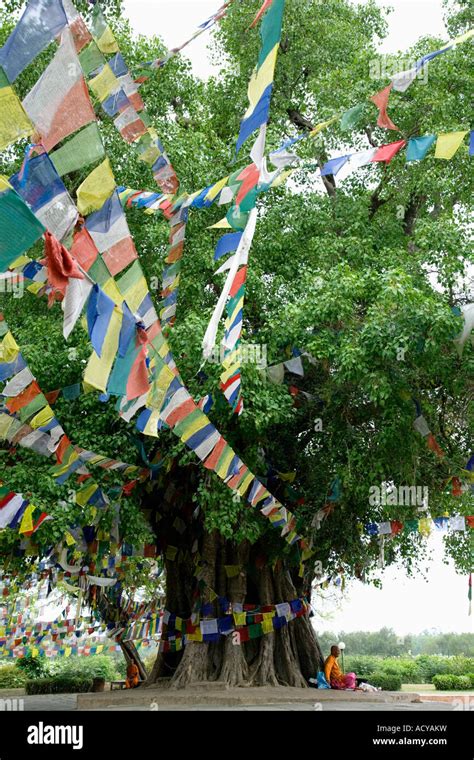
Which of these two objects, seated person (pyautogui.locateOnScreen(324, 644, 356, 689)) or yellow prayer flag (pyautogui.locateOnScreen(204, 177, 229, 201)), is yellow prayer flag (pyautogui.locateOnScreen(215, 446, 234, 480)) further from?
seated person (pyautogui.locateOnScreen(324, 644, 356, 689))

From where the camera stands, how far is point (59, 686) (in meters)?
21.6

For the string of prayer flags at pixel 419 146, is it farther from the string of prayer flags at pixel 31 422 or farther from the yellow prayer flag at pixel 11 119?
the yellow prayer flag at pixel 11 119

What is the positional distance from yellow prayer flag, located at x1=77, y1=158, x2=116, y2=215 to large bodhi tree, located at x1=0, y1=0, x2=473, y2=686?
Answer: 4.76 m

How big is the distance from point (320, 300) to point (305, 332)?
1.78 feet

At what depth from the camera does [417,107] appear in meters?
11.1

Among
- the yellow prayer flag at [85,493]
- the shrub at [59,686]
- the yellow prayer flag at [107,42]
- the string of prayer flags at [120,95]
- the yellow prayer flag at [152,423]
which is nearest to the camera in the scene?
the yellow prayer flag at [152,423]

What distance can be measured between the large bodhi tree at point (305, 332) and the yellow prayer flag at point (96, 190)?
4.76 meters

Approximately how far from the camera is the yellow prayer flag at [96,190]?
4625 millimetres

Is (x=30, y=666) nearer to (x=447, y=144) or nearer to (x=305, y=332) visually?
(x=305, y=332)

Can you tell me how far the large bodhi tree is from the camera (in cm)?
963

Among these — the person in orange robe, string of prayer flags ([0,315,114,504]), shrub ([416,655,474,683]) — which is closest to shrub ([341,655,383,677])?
shrub ([416,655,474,683])

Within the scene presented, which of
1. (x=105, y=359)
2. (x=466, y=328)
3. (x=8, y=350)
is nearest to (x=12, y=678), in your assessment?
(x=8, y=350)

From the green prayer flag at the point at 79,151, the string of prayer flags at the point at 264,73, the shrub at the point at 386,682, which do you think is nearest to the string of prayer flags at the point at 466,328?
the string of prayer flags at the point at 264,73

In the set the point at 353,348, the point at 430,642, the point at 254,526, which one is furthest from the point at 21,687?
the point at 430,642
